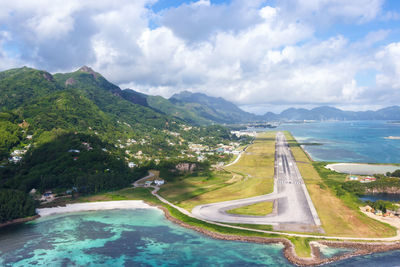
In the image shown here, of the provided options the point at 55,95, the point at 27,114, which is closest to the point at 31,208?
the point at 27,114

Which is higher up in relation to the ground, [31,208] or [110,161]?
[110,161]

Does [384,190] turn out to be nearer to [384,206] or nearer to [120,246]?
[384,206]

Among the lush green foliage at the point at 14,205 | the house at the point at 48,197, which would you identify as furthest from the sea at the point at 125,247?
the house at the point at 48,197

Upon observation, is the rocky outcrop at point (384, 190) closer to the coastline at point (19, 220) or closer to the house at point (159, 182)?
the house at point (159, 182)

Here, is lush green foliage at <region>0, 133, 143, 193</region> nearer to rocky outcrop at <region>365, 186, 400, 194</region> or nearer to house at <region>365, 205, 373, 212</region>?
house at <region>365, 205, 373, 212</region>

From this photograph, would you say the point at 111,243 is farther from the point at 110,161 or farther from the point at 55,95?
the point at 55,95

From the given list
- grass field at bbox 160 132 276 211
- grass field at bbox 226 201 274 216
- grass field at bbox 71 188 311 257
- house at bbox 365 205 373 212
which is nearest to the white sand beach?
grass field at bbox 160 132 276 211

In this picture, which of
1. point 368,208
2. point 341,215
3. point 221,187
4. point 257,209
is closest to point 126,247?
point 257,209
